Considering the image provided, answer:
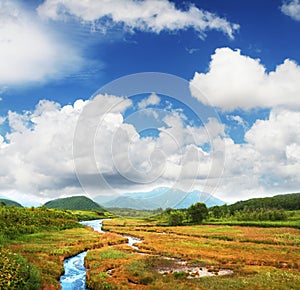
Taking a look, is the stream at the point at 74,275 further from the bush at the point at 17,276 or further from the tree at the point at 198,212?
the tree at the point at 198,212

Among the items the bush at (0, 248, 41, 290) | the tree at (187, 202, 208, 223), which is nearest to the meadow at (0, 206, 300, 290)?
the bush at (0, 248, 41, 290)

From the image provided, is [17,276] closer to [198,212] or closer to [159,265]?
[159,265]

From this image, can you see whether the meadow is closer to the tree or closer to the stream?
the stream

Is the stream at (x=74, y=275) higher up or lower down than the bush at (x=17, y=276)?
lower down

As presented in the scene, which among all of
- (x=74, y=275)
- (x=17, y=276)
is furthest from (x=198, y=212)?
(x=17, y=276)

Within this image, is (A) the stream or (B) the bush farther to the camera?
(A) the stream

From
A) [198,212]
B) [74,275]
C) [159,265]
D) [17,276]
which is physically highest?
[198,212]

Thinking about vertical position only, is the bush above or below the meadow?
above

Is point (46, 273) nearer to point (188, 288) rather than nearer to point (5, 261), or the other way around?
point (5, 261)

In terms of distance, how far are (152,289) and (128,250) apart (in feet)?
67.2

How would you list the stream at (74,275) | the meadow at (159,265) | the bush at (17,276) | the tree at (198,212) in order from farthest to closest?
the tree at (198,212), the stream at (74,275), the meadow at (159,265), the bush at (17,276)

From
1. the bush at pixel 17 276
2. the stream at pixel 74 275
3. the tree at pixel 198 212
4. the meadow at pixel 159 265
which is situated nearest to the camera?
the bush at pixel 17 276

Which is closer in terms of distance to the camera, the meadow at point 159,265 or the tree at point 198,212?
the meadow at point 159,265

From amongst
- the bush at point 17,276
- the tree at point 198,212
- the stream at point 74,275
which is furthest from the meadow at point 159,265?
the tree at point 198,212
